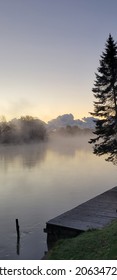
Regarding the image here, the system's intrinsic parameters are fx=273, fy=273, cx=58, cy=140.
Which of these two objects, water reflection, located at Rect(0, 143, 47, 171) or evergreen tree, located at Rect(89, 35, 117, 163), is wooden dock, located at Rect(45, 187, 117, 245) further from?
water reflection, located at Rect(0, 143, 47, 171)

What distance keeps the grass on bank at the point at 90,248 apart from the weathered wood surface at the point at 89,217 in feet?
9.63

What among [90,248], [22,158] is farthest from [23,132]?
[90,248]

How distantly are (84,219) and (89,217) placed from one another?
0.48m

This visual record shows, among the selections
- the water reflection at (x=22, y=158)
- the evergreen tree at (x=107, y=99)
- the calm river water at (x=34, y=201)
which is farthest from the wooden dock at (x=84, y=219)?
the water reflection at (x=22, y=158)

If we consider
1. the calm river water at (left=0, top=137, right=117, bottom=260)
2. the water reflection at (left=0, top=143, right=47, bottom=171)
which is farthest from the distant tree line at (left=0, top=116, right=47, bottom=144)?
the calm river water at (left=0, top=137, right=117, bottom=260)

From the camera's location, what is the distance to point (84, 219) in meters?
17.1

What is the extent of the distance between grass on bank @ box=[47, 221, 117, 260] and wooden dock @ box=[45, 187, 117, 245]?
8.81 feet

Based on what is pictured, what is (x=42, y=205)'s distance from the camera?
29375mm

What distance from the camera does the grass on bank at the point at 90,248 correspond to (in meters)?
9.69

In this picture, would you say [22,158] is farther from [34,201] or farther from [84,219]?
[84,219]

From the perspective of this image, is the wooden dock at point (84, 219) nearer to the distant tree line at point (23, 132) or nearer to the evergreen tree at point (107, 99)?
the evergreen tree at point (107, 99)

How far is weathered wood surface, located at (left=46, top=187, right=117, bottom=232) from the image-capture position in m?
15.9
